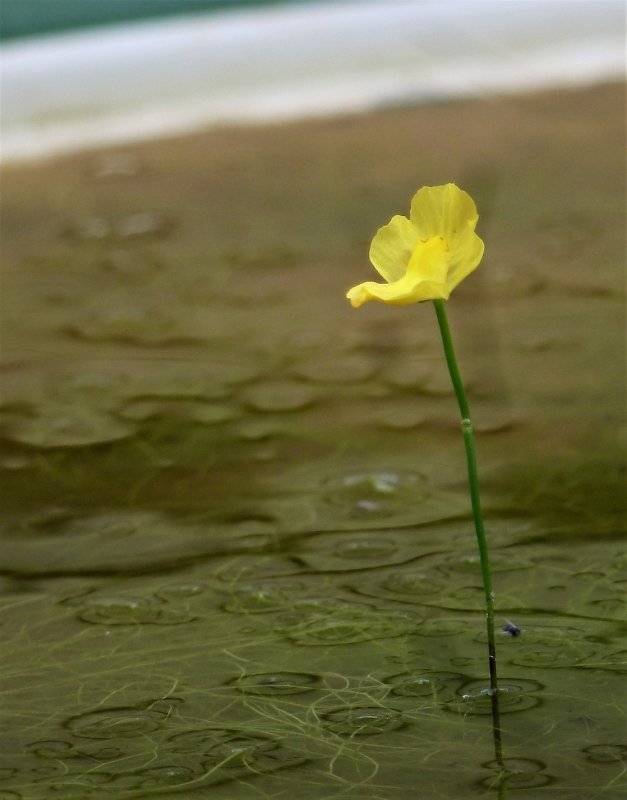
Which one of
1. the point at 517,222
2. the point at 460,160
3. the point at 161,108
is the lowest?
the point at 517,222

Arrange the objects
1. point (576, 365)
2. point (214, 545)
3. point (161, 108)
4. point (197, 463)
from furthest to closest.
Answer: point (161, 108), point (576, 365), point (197, 463), point (214, 545)

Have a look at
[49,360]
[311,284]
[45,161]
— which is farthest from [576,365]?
[45,161]

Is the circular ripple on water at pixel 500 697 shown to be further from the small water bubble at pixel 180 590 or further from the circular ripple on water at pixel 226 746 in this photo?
the small water bubble at pixel 180 590

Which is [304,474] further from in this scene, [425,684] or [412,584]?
[425,684]

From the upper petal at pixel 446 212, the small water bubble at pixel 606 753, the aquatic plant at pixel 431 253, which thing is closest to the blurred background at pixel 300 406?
the small water bubble at pixel 606 753

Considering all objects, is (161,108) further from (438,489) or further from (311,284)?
(438,489)

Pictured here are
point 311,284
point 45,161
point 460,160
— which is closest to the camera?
point 311,284

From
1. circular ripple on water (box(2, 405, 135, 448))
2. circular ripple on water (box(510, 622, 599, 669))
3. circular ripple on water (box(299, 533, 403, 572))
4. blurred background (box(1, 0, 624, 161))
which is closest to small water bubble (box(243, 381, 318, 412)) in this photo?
circular ripple on water (box(2, 405, 135, 448))
